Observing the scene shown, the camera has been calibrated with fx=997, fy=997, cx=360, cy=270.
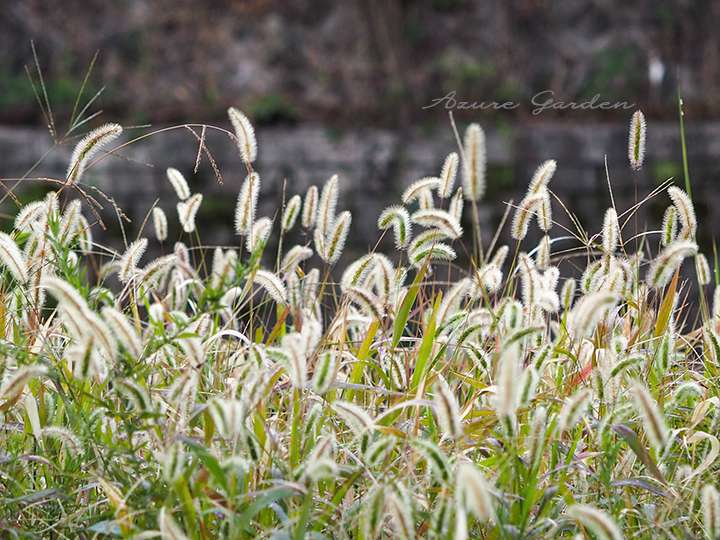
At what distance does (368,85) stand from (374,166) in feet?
2.54

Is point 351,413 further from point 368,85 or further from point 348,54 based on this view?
point 348,54

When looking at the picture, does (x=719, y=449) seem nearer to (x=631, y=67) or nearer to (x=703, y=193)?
(x=703, y=193)

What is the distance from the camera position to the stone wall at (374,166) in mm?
6801

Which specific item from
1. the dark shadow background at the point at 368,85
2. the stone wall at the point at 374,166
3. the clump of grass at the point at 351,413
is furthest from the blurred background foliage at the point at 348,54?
the clump of grass at the point at 351,413

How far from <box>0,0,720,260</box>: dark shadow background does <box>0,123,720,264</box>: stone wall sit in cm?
1

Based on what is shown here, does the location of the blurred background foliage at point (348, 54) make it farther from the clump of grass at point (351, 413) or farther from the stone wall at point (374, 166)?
the clump of grass at point (351, 413)

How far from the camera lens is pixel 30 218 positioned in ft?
5.98

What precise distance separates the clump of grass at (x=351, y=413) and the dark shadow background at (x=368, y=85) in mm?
4905

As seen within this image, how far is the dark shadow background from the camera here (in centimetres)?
687

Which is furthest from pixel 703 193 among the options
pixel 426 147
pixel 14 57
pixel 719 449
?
pixel 719 449

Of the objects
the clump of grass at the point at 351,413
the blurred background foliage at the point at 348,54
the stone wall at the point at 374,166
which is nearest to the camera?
the clump of grass at the point at 351,413

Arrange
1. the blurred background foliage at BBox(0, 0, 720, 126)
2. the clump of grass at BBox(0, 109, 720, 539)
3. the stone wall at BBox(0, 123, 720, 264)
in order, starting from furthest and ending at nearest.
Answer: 1. the blurred background foliage at BBox(0, 0, 720, 126)
2. the stone wall at BBox(0, 123, 720, 264)
3. the clump of grass at BBox(0, 109, 720, 539)

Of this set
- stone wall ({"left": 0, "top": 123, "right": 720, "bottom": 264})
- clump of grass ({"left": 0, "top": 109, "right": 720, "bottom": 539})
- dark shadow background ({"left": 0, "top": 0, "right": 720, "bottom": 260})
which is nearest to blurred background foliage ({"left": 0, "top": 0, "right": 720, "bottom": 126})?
dark shadow background ({"left": 0, "top": 0, "right": 720, "bottom": 260})

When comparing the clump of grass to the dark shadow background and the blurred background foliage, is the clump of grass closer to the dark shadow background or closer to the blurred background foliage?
the dark shadow background
